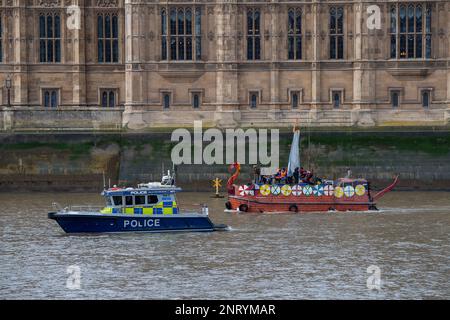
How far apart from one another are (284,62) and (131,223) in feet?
104

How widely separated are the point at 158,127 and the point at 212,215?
2059cm

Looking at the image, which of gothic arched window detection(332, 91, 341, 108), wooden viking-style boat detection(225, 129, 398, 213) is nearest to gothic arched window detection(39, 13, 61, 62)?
gothic arched window detection(332, 91, 341, 108)

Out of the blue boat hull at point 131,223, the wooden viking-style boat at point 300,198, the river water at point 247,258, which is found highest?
the wooden viking-style boat at point 300,198

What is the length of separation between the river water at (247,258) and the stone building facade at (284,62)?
19436mm

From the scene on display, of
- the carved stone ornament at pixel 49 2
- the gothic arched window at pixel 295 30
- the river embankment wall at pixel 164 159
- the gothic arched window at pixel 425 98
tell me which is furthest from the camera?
the carved stone ornament at pixel 49 2

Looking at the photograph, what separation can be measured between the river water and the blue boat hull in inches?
15.0

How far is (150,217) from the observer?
2830 inches

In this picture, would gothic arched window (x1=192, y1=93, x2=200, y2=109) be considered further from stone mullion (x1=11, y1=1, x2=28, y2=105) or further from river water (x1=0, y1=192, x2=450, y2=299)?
river water (x1=0, y1=192, x2=450, y2=299)

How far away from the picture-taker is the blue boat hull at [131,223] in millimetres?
70750

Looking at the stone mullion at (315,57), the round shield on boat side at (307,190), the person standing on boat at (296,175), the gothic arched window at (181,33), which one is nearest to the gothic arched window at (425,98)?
the stone mullion at (315,57)

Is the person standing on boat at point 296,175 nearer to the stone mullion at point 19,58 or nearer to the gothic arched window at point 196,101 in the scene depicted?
the gothic arched window at point 196,101

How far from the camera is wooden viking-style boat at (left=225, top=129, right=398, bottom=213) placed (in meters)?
81.6

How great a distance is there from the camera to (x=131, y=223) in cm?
→ 7181

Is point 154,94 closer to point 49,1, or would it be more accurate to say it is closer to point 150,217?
point 49,1
